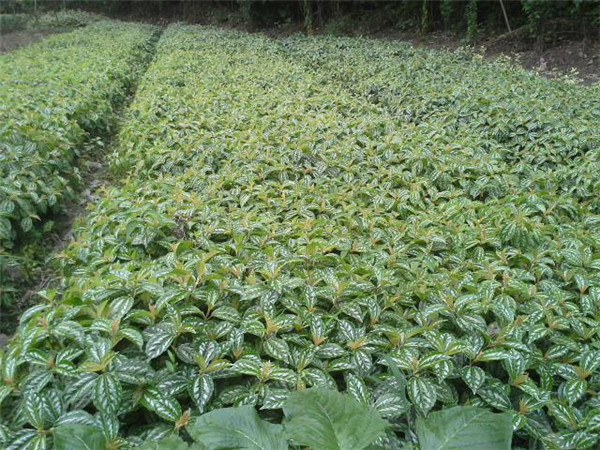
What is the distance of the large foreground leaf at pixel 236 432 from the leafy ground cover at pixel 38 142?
2573 mm

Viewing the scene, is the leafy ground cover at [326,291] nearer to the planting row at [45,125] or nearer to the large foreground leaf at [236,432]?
the large foreground leaf at [236,432]

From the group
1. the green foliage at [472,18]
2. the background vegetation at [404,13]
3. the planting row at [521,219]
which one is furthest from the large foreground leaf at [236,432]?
the green foliage at [472,18]

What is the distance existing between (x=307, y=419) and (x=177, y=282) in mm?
1053

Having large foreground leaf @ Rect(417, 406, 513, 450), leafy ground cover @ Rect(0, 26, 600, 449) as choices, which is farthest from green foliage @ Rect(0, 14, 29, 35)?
large foreground leaf @ Rect(417, 406, 513, 450)

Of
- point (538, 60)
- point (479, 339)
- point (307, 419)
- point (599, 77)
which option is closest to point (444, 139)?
point (479, 339)

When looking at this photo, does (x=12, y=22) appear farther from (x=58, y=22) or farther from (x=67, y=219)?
(x=67, y=219)

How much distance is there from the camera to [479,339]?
1728 mm

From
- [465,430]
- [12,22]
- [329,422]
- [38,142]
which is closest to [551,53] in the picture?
[38,142]

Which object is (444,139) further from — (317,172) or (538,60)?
(538,60)

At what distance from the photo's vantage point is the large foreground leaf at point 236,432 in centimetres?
107

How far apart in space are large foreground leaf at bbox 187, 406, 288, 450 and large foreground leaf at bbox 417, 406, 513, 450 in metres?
0.33

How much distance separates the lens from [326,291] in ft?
6.31

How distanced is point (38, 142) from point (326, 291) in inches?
135

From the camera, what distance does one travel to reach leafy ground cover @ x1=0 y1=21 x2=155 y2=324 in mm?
3428
